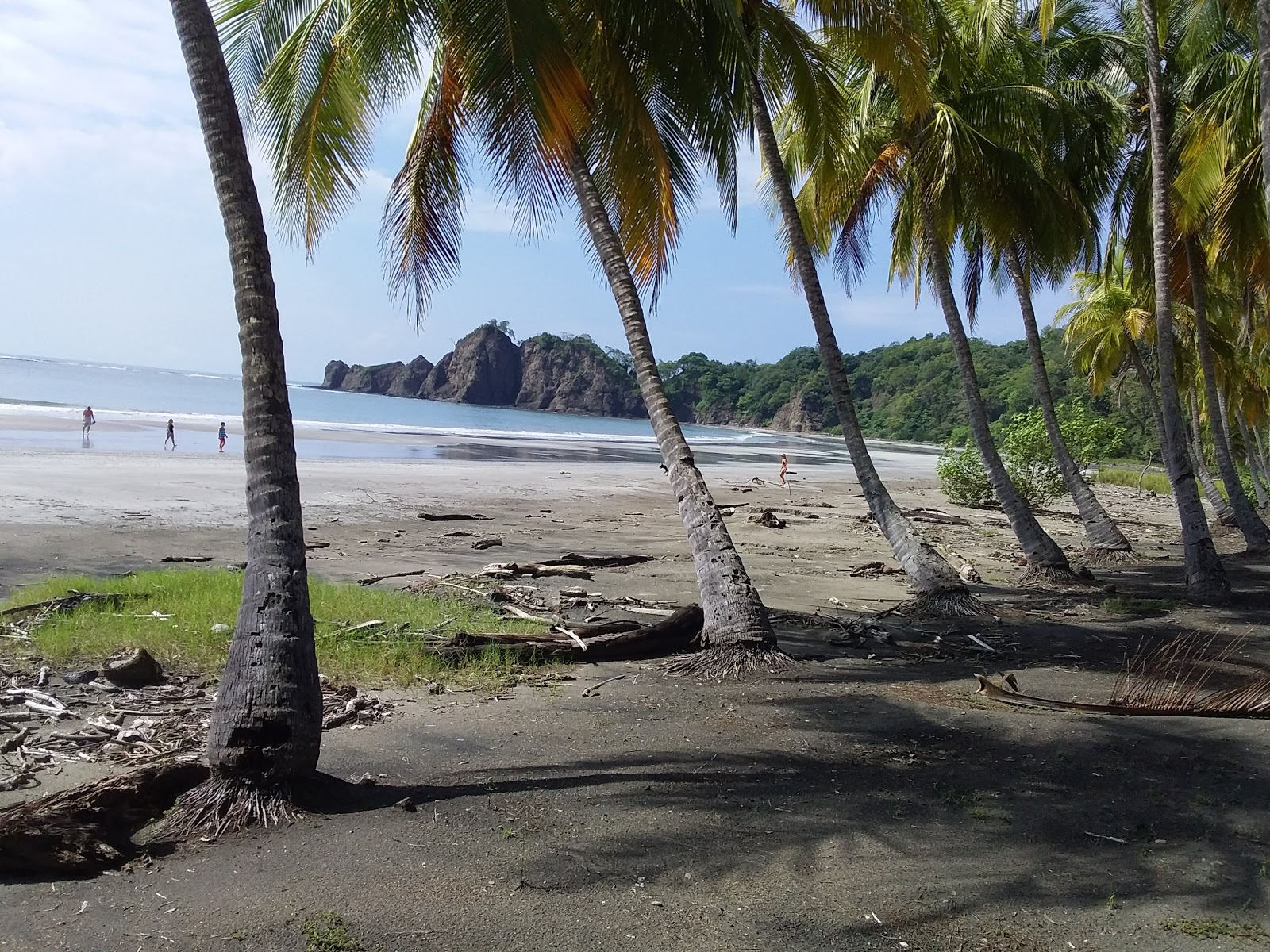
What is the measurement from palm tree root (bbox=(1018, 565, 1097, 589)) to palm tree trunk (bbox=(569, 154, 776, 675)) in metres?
6.24

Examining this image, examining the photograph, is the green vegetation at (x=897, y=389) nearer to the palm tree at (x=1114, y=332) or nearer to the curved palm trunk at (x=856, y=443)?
the palm tree at (x=1114, y=332)

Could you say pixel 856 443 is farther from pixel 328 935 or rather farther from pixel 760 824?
pixel 328 935

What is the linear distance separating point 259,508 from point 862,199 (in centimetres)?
1096

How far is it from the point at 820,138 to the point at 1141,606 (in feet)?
20.2

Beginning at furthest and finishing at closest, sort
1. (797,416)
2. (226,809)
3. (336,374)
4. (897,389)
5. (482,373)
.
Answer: (336,374), (482,373), (797,416), (897,389), (226,809)

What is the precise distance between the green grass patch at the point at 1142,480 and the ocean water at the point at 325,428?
14.8 metres

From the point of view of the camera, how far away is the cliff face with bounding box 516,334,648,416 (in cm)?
12850

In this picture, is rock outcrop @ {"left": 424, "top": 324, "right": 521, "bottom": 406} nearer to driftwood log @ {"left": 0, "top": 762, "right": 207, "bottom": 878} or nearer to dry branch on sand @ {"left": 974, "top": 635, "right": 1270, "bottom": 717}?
dry branch on sand @ {"left": 974, "top": 635, "right": 1270, "bottom": 717}

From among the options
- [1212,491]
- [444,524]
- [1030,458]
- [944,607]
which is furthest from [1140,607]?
[1212,491]

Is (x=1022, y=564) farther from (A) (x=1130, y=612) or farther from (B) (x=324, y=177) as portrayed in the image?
(B) (x=324, y=177)

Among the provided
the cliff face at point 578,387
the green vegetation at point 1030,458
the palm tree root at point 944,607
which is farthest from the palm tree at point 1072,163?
the cliff face at point 578,387

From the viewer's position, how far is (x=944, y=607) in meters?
10.2

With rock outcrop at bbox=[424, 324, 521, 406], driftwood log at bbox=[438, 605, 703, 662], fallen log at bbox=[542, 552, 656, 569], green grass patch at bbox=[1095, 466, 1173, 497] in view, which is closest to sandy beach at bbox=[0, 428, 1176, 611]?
fallen log at bbox=[542, 552, 656, 569]

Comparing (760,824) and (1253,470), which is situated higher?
(1253,470)
